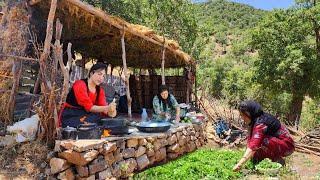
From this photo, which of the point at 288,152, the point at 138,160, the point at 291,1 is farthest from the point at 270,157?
the point at 291,1

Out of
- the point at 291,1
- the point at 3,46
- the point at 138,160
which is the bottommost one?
the point at 138,160

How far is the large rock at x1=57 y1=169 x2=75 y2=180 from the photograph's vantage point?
4712 mm

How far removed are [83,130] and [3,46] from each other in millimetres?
1883

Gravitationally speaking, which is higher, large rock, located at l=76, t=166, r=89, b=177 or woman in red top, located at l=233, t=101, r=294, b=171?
woman in red top, located at l=233, t=101, r=294, b=171

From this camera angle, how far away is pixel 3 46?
18.8ft

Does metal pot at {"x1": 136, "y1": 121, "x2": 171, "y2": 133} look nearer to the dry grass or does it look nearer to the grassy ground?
the grassy ground

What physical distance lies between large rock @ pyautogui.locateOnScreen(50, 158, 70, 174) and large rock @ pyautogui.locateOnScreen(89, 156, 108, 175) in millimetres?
355

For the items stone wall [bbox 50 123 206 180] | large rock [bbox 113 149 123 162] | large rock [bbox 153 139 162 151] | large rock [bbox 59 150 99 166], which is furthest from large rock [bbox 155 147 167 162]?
large rock [bbox 59 150 99 166]

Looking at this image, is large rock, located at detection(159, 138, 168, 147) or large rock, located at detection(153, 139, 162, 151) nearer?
large rock, located at detection(153, 139, 162, 151)

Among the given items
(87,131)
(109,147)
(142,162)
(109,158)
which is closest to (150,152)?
(142,162)

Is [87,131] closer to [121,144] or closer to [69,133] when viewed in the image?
[69,133]

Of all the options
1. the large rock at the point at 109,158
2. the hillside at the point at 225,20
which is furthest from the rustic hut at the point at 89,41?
the hillside at the point at 225,20

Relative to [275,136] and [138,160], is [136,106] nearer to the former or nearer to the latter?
[138,160]

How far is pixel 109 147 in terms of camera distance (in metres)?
5.31
